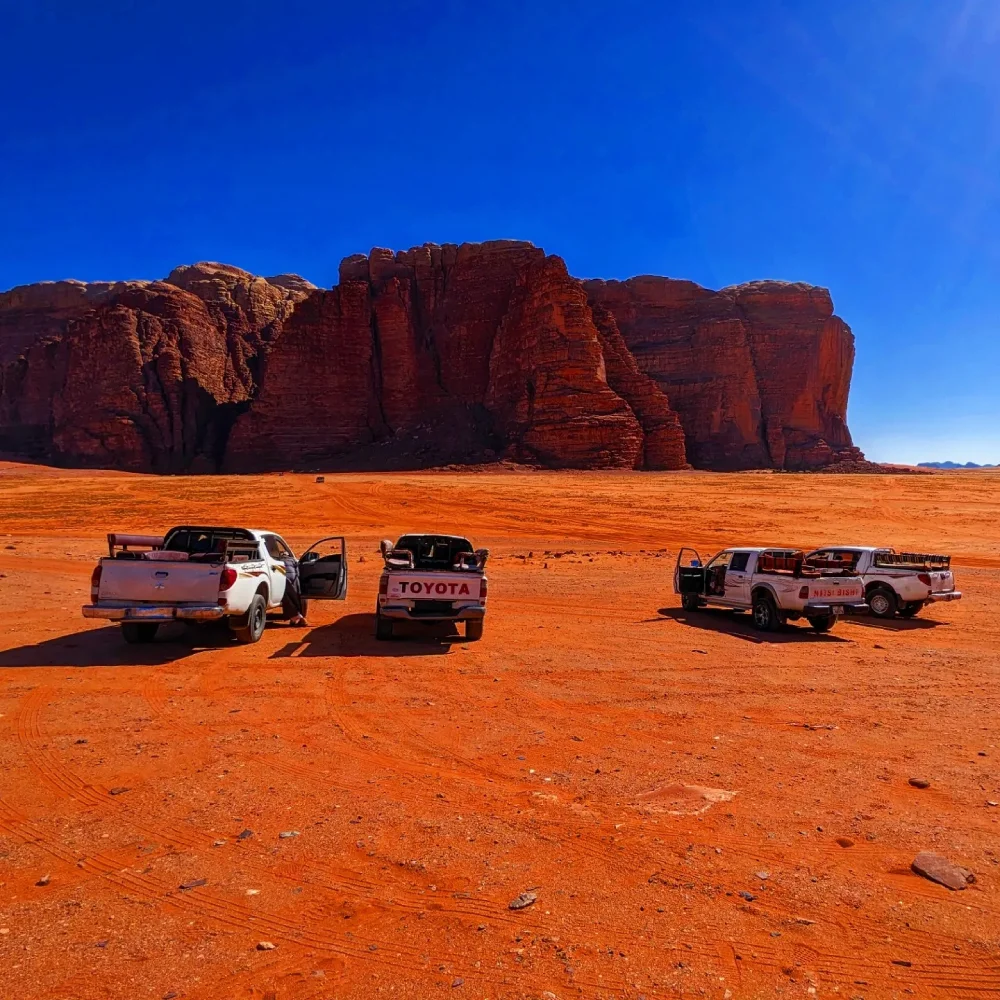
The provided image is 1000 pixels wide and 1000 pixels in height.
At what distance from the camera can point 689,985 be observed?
3010 mm

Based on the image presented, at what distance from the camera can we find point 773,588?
39.1 ft

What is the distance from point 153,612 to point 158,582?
1.33 feet

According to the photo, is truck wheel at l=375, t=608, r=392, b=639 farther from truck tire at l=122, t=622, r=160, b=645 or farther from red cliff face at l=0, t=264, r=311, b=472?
red cliff face at l=0, t=264, r=311, b=472

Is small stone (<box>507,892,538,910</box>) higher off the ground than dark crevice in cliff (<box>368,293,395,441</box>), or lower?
lower

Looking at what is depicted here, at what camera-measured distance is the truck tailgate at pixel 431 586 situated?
1001 centimetres

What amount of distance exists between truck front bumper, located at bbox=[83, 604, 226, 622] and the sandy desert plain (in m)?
0.61

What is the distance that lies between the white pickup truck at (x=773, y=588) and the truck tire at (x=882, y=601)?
1645mm

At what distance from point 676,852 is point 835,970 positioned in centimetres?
113

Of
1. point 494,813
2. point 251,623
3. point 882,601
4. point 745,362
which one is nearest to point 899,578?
point 882,601

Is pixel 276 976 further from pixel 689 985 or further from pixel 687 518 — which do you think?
pixel 687 518

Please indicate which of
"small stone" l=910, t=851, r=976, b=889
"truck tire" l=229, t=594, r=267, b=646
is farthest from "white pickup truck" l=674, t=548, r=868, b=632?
"truck tire" l=229, t=594, r=267, b=646

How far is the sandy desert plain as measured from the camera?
3.15 metres

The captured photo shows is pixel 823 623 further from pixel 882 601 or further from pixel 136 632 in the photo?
pixel 136 632

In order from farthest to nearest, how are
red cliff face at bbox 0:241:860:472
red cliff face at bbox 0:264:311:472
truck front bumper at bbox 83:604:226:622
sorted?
red cliff face at bbox 0:264:311:472 → red cliff face at bbox 0:241:860:472 → truck front bumper at bbox 83:604:226:622
